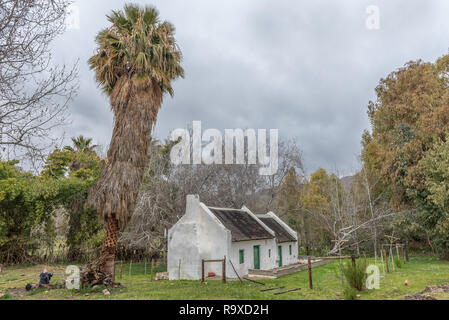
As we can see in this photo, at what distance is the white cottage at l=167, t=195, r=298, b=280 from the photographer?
18.3m

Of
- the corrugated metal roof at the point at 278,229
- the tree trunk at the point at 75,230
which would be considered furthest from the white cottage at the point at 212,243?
the tree trunk at the point at 75,230

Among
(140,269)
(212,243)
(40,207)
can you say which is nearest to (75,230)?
(40,207)

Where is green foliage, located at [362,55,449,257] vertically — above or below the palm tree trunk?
above

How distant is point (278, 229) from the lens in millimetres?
25547

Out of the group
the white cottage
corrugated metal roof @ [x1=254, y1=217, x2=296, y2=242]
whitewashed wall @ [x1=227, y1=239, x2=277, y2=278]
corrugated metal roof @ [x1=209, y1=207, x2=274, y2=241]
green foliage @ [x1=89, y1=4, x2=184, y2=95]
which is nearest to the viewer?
green foliage @ [x1=89, y1=4, x2=184, y2=95]

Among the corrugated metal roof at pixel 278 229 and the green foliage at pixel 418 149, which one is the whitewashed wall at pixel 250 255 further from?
the green foliage at pixel 418 149

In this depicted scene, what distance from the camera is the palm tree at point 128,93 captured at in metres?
13.3

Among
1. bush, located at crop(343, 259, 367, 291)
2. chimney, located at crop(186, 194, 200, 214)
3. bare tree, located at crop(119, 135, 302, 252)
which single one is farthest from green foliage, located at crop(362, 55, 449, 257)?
chimney, located at crop(186, 194, 200, 214)

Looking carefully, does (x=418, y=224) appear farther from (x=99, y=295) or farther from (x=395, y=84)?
(x=99, y=295)

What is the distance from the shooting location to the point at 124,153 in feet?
44.6

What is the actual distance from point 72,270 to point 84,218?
13575mm

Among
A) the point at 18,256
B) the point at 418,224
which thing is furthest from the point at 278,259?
the point at 18,256

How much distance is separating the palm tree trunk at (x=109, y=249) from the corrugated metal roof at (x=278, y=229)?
13.4 meters

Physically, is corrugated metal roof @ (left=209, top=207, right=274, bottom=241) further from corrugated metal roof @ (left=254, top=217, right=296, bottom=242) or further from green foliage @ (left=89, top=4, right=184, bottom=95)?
green foliage @ (left=89, top=4, right=184, bottom=95)
